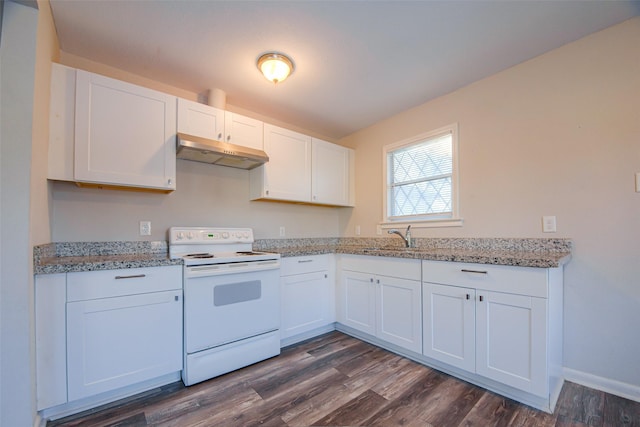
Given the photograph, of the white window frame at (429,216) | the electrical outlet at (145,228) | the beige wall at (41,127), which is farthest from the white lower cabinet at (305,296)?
the beige wall at (41,127)

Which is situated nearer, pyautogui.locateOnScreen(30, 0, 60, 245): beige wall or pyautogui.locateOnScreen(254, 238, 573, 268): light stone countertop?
pyautogui.locateOnScreen(30, 0, 60, 245): beige wall

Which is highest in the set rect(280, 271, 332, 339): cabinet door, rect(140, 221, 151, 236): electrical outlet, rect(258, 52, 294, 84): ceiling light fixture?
rect(258, 52, 294, 84): ceiling light fixture

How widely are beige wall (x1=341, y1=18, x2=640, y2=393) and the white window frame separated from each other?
0.15 meters

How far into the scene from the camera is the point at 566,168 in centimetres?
190

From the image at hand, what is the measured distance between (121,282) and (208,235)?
83 cm

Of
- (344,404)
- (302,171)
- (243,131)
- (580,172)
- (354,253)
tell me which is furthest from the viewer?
(302,171)

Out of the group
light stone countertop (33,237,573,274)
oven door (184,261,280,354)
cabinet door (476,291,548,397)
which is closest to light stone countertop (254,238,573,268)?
light stone countertop (33,237,573,274)

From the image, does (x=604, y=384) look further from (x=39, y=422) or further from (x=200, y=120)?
(x=200, y=120)

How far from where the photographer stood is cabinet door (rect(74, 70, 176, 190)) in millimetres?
1793

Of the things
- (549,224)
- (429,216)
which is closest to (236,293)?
(429,216)

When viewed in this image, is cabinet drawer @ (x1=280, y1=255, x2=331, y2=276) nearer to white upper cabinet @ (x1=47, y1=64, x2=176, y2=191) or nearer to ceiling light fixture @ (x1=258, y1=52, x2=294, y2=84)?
white upper cabinet @ (x1=47, y1=64, x2=176, y2=191)

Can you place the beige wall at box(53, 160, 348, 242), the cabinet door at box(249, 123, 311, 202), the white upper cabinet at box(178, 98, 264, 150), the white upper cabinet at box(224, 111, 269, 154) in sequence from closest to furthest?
the beige wall at box(53, 160, 348, 242) < the white upper cabinet at box(178, 98, 264, 150) < the white upper cabinet at box(224, 111, 269, 154) < the cabinet door at box(249, 123, 311, 202)

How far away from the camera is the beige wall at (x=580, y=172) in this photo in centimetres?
168

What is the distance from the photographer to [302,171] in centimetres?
296
